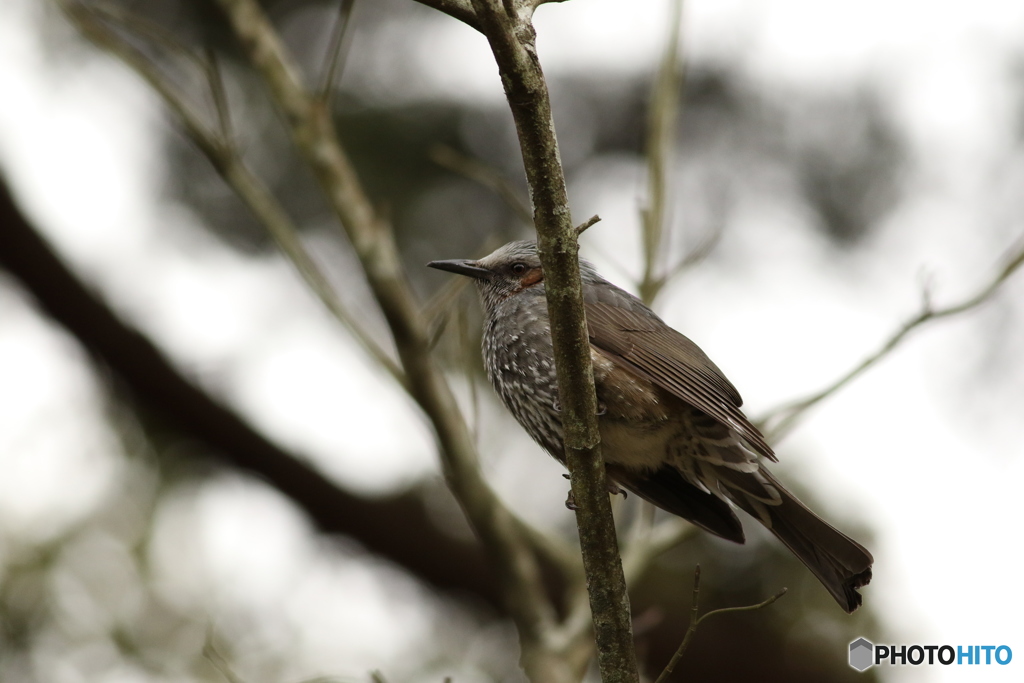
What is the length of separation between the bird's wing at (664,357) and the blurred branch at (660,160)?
1.97 feet

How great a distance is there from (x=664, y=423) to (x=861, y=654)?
2084 mm

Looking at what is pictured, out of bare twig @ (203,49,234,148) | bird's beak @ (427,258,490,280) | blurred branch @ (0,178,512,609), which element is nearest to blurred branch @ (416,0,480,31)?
bird's beak @ (427,258,490,280)

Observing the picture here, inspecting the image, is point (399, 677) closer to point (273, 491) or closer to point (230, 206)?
point (273, 491)

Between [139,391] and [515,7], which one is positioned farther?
[139,391]

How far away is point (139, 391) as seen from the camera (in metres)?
5.96

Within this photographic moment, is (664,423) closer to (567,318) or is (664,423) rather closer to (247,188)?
(567,318)

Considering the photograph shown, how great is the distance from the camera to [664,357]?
3.95 m

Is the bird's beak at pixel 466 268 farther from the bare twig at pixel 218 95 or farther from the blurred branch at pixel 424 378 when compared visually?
the bare twig at pixel 218 95

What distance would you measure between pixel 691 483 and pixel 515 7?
91.3 inches

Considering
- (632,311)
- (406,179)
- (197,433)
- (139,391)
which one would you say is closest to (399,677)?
(197,433)

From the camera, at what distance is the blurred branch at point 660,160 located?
4.86 metres

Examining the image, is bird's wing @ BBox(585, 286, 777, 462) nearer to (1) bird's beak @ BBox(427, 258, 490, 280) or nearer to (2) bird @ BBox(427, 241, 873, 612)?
(2) bird @ BBox(427, 241, 873, 612)

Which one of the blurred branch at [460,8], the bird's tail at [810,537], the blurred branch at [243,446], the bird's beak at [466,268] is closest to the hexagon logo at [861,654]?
the bird's tail at [810,537]

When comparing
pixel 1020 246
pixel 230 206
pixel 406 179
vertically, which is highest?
pixel 406 179
